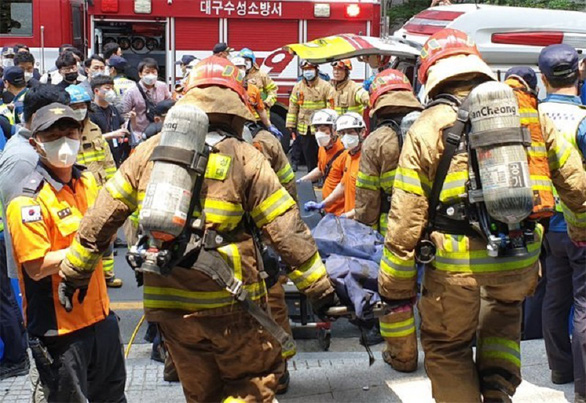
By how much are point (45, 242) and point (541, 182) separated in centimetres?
223

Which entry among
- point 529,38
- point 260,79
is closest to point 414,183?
point 529,38

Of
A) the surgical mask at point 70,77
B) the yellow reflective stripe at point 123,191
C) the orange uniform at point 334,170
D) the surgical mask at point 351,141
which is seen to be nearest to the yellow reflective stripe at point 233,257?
the yellow reflective stripe at point 123,191

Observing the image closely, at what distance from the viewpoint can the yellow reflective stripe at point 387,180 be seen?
5.92m

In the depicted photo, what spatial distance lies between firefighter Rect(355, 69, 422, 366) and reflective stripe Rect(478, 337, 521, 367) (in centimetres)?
116

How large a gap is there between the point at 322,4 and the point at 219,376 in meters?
11.2

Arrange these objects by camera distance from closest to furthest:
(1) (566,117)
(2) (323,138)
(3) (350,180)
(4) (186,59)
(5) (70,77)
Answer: (1) (566,117), (3) (350,180), (2) (323,138), (5) (70,77), (4) (186,59)

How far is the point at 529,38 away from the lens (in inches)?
382

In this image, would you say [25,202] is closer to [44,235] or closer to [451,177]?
[44,235]

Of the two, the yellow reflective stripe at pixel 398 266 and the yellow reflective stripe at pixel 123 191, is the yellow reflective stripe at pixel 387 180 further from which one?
the yellow reflective stripe at pixel 123 191

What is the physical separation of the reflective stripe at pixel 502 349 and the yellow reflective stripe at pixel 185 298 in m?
1.20

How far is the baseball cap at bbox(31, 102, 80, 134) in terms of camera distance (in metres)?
4.06

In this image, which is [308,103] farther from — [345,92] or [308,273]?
[308,273]

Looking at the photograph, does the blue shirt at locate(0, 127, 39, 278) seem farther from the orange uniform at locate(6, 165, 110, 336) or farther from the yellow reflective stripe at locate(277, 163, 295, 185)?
the yellow reflective stripe at locate(277, 163, 295, 185)

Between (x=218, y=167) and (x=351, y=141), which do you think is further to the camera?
(x=351, y=141)
